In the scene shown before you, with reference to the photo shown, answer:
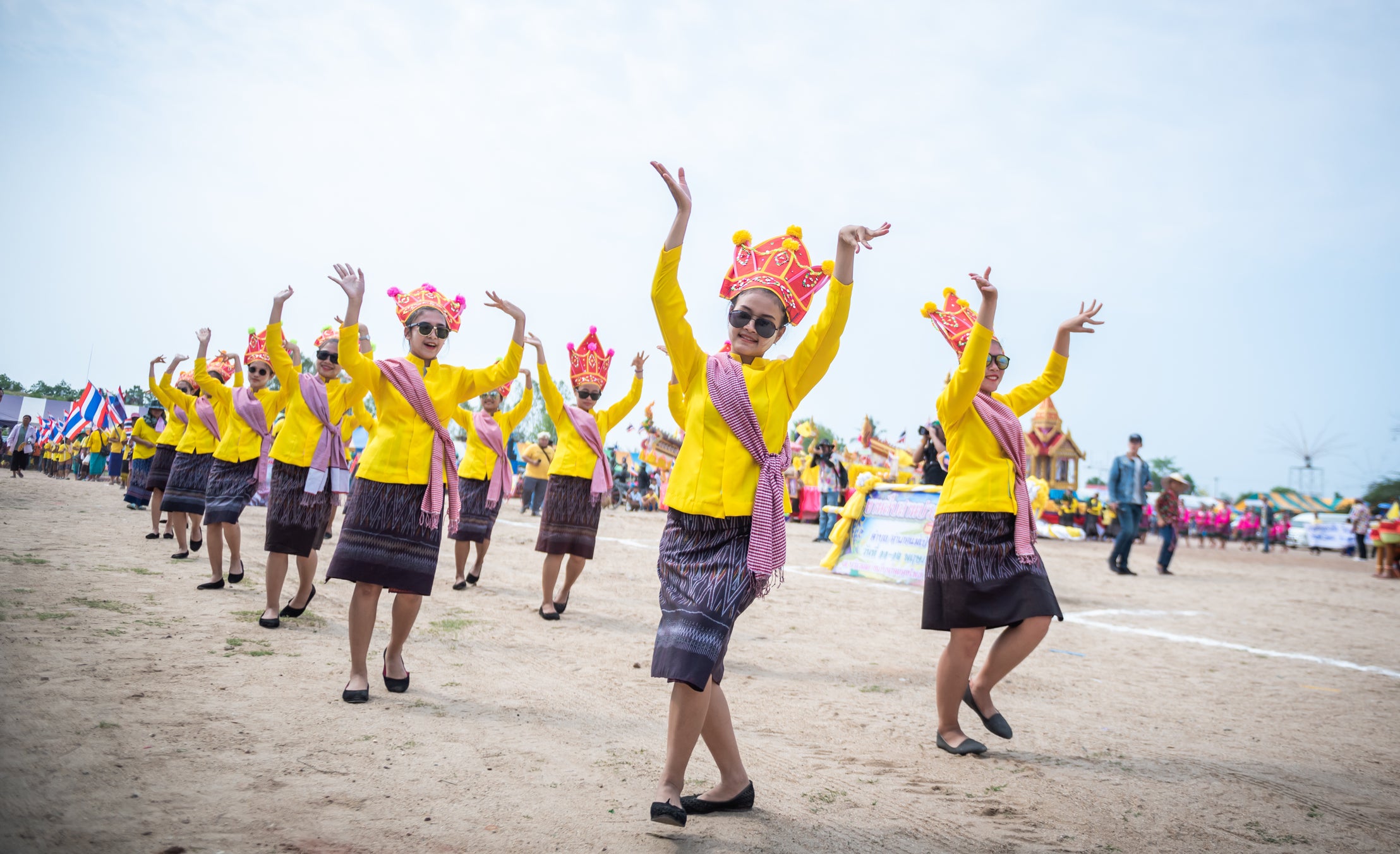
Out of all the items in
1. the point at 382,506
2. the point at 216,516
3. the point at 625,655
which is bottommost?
the point at 625,655

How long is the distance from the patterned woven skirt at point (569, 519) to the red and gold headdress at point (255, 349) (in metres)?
2.49

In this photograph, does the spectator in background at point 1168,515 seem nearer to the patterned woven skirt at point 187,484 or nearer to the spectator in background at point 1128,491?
the spectator in background at point 1128,491

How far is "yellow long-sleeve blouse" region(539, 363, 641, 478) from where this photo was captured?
23.0 feet

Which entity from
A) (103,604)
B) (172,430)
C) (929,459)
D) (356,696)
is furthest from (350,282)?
(929,459)

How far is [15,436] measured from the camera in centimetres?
2222

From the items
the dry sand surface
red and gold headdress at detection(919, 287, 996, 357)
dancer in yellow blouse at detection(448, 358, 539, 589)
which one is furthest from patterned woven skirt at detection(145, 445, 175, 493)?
red and gold headdress at detection(919, 287, 996, 357)

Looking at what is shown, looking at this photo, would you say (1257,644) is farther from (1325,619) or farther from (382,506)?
(382,506)

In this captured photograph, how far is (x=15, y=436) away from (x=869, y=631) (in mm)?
24454

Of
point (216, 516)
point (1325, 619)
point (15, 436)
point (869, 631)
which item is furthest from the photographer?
point (15, 436)

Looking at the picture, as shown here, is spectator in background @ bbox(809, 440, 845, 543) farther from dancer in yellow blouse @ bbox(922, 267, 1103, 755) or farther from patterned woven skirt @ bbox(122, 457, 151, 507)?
dancer in yellow blouse @ bbox(922, 267, 1103, 755)

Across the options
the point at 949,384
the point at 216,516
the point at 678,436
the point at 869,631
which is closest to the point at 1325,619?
the point at 869,631

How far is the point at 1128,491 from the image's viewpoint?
1277cm

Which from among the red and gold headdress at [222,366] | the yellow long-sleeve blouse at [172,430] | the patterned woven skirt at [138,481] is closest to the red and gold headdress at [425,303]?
the red and gold headdress at [222,366]

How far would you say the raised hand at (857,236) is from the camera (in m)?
2.82
